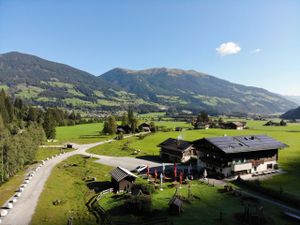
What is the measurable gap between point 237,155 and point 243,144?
3.51 m

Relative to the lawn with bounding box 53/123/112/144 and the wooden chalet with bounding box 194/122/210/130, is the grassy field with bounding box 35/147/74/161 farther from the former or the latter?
the wooden chalet with bounding box 194/122/210/130

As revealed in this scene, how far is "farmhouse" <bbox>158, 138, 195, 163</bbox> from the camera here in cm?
7344

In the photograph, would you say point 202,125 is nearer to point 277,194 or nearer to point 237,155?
point 237,155

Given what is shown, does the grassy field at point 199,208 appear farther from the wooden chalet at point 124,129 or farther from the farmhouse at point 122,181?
the wooden chalet at point 124,129

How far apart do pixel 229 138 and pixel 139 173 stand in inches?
860

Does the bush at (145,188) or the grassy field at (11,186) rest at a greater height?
the bush at (145,188)

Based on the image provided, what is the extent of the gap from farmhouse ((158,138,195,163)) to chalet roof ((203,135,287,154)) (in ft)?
43.9

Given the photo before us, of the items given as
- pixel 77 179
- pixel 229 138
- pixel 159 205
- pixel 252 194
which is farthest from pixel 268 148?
pixel 77 179

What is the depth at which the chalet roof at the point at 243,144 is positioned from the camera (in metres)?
57.6

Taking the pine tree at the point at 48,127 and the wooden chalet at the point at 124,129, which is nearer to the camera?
the pine tree at the point at 48,127

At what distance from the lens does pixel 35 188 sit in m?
45.6

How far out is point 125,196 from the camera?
43.7m

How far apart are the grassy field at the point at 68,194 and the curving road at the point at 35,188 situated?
3.10 feet

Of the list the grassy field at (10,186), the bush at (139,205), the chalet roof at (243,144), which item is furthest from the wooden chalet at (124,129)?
the bush at (139,205)
